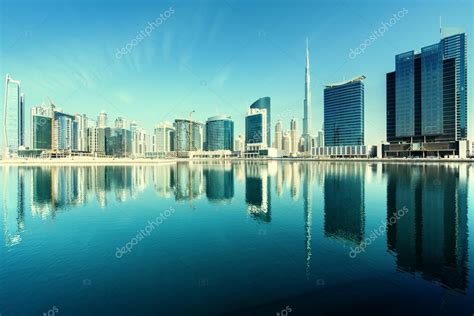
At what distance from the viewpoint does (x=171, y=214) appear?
89.8 ft

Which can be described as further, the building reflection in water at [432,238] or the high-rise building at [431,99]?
the high-rise building at [431,99]

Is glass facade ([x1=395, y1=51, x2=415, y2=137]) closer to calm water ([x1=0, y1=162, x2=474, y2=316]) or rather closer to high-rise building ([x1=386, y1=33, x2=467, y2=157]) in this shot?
high-rise building ([x1=386, y1=33, x2=467, y2=157])

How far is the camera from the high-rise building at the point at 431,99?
151 meters

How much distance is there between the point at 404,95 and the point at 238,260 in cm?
19813

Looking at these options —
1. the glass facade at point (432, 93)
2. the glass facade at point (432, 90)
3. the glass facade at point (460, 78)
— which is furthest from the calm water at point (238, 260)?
the glass facade at point (460, 78)

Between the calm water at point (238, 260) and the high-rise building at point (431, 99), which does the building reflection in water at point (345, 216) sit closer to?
the calm water at point (238, 260)

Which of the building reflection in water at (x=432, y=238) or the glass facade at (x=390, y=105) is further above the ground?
the glass facade at (x=390, y=105)

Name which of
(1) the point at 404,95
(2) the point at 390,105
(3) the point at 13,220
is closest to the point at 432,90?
(1) the point at 404,95

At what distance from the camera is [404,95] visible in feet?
558

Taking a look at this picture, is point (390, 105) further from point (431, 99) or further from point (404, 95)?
point (431, 99)

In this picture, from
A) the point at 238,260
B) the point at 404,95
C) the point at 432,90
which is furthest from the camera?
the point at 404,95

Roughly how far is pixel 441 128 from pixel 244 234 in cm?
18363

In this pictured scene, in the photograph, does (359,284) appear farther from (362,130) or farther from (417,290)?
(362,130)

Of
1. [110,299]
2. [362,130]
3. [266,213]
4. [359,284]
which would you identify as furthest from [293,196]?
[362,130]
